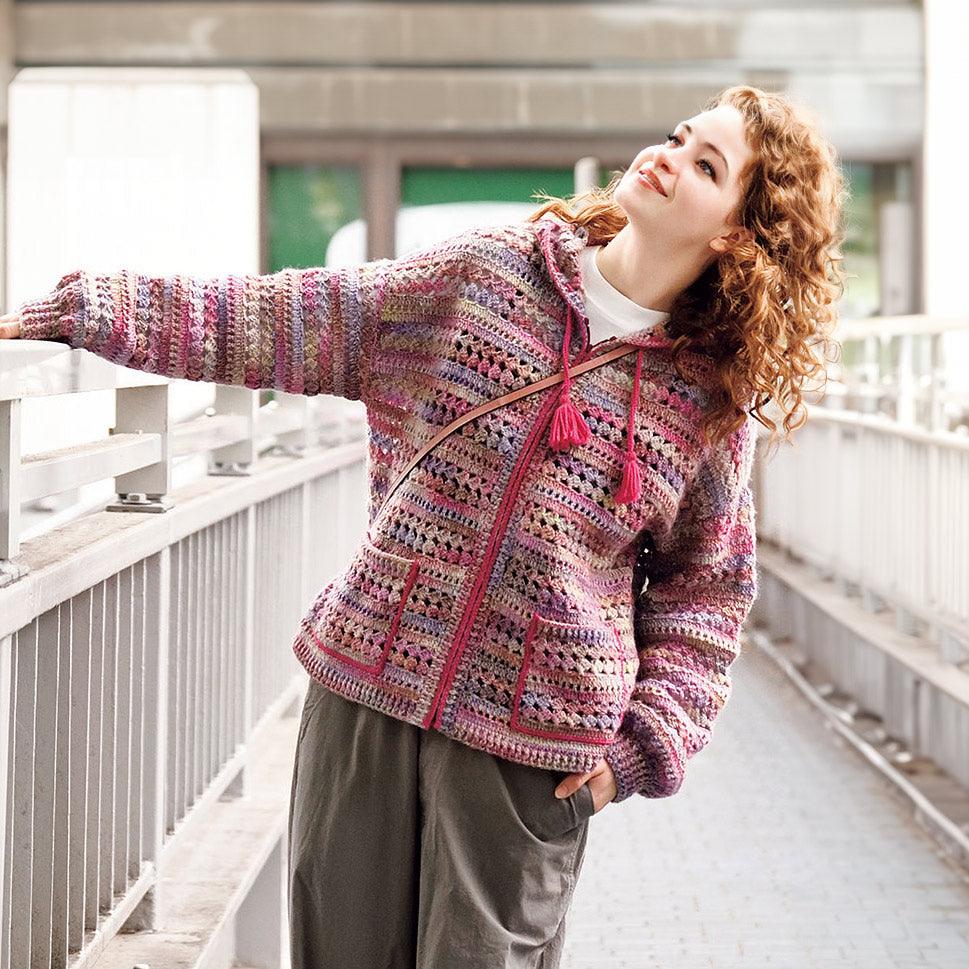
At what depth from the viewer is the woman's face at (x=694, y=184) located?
210cm

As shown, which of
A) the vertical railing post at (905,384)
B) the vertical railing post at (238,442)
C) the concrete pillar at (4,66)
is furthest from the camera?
the concrete pillar at (4,66)

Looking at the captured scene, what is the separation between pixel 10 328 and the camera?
194cm

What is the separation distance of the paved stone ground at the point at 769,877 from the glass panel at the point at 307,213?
228 inches

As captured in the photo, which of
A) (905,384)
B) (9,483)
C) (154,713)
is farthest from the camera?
(905,384)

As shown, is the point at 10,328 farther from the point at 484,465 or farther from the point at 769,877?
the point at 769,877

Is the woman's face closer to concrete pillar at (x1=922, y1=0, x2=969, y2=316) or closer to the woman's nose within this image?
the woman's nose

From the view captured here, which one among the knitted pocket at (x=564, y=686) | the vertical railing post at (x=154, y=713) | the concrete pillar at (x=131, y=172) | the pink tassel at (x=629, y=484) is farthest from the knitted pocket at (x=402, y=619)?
the concrete pillar at (x=131, y=172)

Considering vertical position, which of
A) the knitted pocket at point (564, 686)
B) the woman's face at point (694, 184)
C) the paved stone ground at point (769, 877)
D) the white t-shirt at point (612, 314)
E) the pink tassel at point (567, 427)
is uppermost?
the woman's face at point (694, 184)

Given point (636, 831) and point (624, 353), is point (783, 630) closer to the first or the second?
point (636, 831)

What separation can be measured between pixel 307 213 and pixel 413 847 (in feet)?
29.7

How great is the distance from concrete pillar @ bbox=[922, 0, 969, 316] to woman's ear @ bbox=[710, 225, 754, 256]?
29.4 feet

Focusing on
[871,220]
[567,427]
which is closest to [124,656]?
[567,427]

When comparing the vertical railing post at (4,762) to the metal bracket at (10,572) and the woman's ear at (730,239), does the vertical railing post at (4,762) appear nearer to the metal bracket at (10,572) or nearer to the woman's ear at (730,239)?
the metal bracket at (10,572)

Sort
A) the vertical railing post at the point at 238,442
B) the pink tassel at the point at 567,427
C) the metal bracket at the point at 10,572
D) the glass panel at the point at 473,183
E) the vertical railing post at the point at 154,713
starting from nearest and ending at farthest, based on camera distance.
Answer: the metal bracket at the point at 10,572 < the pink tassel at the point at 567,427 < the vertical railing post at the point at 154,713 < the vertical railing post at the point at 238,442 < the glass panel at the point at 473,183
